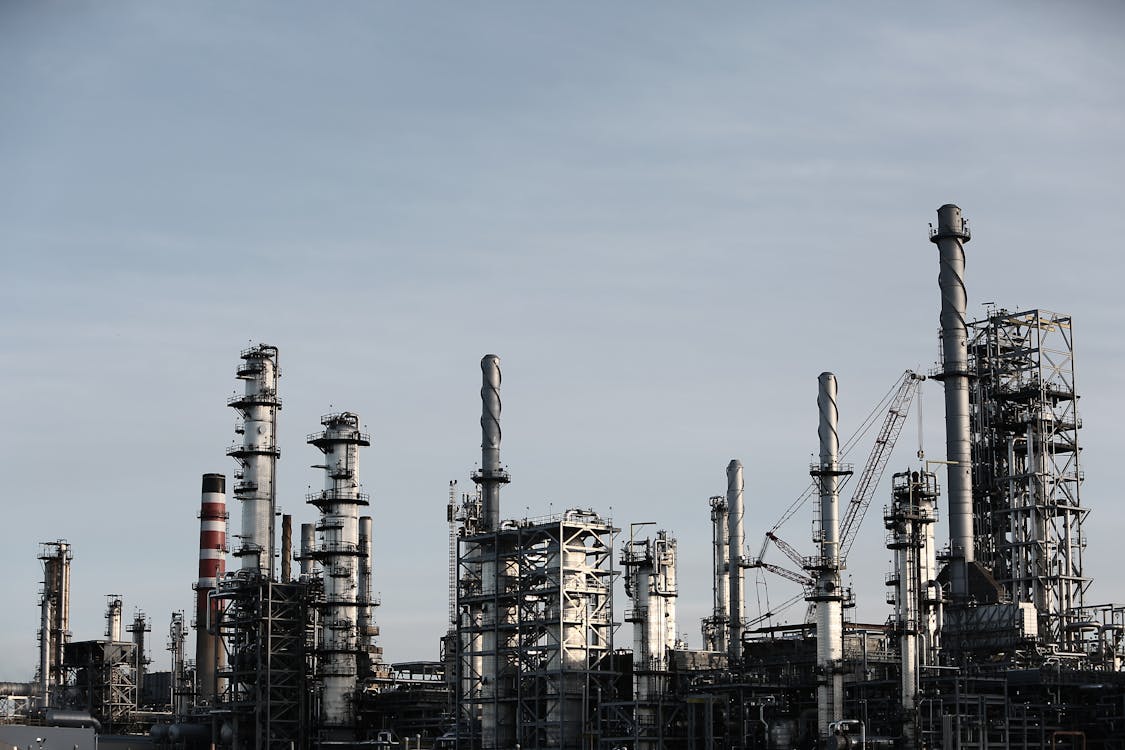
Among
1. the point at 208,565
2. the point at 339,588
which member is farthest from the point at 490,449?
the point at 208,565

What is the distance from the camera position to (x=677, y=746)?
95500 mm

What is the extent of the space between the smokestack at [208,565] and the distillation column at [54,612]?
21719 mm

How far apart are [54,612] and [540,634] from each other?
62.8 metres

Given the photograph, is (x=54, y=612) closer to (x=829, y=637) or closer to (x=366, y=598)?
(x=366, y=598)

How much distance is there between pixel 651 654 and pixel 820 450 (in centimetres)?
1681

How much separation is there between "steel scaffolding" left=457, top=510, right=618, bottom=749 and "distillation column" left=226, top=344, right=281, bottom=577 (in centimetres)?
2140

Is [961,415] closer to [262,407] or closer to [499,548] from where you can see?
[499,548]

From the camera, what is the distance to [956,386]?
110375 mm

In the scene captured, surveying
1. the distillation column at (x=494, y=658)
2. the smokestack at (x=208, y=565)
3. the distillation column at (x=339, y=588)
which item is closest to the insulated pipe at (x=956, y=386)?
the distillation column at (x=494, y=658)

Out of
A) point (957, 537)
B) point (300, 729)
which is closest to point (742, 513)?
point (957, 537)

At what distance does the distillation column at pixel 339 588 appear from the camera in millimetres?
111375

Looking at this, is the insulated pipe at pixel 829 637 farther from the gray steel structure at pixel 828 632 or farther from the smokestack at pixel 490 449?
the smokestack at pixel 490 449

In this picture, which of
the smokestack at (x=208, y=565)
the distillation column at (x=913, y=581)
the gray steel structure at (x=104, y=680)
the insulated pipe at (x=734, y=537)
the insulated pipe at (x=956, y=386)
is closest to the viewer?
the distillation column at (x=913, y=581)

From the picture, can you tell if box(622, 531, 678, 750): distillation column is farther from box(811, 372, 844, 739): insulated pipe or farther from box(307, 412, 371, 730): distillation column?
box(307, 412, 371, 730): distillation column
